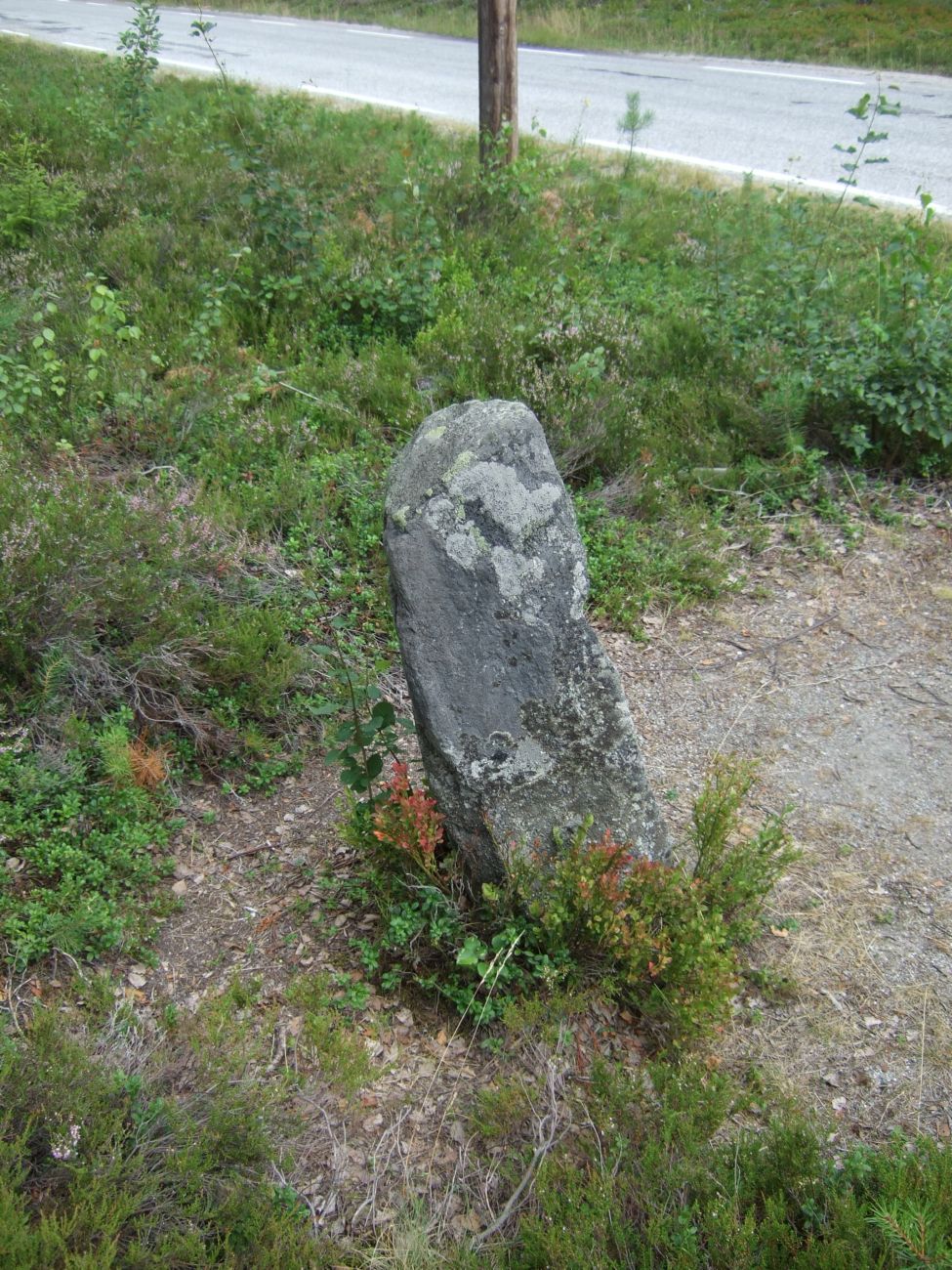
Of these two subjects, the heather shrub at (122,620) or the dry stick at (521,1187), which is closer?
the dry stick at (521,1187)

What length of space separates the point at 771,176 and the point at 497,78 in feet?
10.2

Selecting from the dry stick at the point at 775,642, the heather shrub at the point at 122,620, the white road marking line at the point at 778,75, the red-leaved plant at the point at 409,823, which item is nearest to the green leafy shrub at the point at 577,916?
the red-leaved plant at the point at 409,823

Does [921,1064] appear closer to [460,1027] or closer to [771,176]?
[460,1027]

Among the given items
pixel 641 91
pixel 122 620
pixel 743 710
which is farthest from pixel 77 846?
pixel 641 91

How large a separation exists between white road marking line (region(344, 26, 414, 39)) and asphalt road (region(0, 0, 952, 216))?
0.03 meters

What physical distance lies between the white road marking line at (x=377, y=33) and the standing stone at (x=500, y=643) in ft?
58.3

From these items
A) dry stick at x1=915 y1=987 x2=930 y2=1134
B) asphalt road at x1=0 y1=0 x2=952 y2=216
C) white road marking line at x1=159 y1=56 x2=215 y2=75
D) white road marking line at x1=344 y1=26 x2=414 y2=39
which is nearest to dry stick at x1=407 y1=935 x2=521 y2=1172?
dry stick at x1=915 y1=987 x2=930 y2=1134

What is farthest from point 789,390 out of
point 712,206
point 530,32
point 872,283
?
point 530,32

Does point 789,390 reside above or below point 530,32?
below

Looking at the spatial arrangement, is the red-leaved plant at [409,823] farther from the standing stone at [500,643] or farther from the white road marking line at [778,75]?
the white road marking line at [778,75]

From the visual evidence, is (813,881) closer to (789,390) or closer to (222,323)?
(789,390)

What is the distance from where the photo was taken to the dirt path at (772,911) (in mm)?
2873

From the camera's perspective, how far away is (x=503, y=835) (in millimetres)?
3133

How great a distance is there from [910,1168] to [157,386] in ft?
16.9
